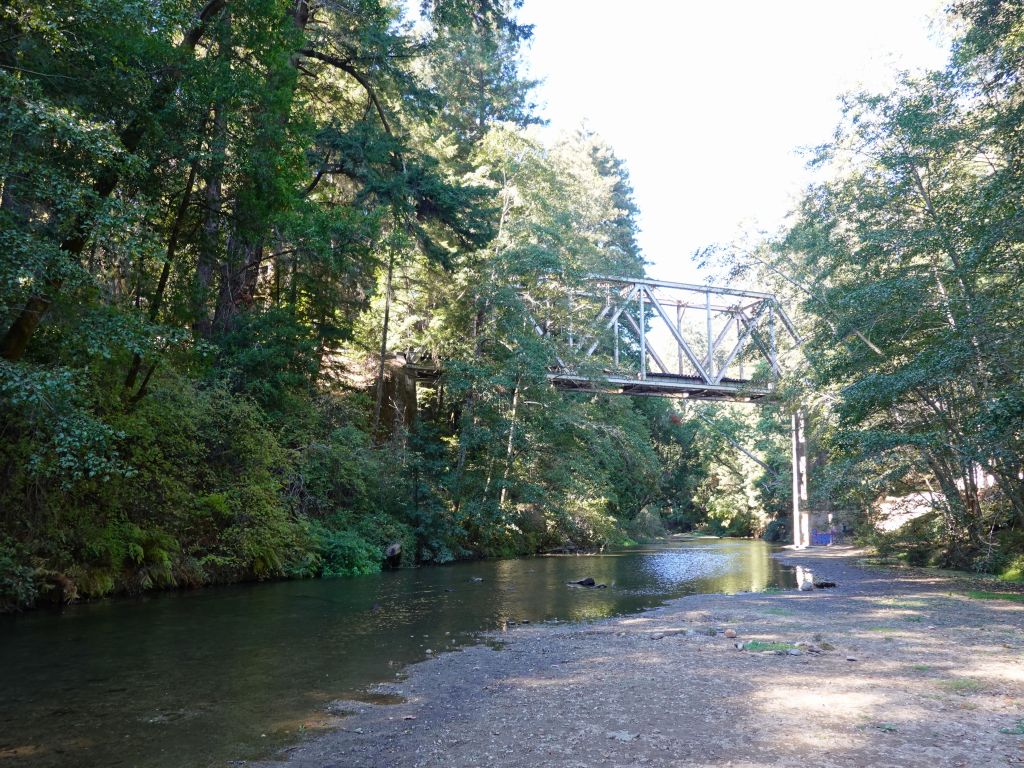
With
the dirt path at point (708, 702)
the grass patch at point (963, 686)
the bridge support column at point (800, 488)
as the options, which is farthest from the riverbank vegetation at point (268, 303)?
the grass patch at point (963, 686)

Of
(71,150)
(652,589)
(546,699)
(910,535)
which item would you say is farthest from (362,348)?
(546,699)

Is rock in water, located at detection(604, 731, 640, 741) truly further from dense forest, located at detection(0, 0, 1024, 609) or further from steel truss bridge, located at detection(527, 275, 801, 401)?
steel truss bridge, located at detection(527, 275, 801, 401)

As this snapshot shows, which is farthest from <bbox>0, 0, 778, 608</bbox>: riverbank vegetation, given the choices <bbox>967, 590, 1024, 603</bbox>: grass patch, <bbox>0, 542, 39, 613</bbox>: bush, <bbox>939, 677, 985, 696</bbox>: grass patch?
<bbox>967, 590, 1024, 603</bbox>: grass patch

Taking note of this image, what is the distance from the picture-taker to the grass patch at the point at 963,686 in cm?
569

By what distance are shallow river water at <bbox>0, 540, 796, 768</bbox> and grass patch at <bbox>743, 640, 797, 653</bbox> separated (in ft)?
11.2

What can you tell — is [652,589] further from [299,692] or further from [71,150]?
[71,150]

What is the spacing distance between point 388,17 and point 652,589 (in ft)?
55.5

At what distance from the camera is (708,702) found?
5566mm

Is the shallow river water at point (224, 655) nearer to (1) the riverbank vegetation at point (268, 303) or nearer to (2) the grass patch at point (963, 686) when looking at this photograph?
(1) the riverbank vegetation at point (268, 303)

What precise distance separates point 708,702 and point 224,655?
5513 mm

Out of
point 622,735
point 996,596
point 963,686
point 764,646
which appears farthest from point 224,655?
point 996,596

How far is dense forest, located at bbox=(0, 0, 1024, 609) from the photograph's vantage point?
31.6 feet

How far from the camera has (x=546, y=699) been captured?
592cm

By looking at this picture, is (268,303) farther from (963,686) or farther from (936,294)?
(963,686)
